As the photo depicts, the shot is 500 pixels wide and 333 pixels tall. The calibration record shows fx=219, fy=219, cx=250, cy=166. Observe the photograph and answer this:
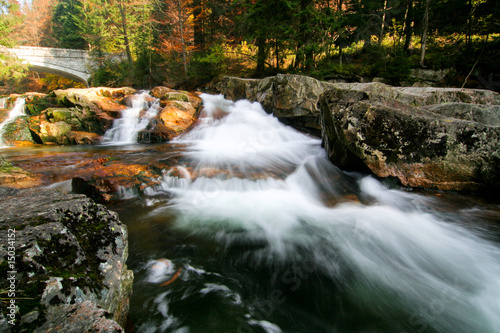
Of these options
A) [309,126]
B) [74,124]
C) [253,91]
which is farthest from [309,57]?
[74,124]

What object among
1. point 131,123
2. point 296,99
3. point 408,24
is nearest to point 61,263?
point 296,99

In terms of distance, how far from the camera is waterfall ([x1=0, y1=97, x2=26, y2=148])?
9.85 metres

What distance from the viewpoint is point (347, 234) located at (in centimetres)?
343

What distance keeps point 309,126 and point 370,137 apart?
201 inches

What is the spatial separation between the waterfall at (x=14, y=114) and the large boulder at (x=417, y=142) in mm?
13776

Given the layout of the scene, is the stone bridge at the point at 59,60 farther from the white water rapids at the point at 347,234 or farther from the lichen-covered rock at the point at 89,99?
the white water rapids at the point at 347,234

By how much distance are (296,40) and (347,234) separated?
1219cm

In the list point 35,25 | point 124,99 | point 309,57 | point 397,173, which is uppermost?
point 35,25

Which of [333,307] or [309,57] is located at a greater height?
[309,57]

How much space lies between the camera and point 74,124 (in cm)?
1006

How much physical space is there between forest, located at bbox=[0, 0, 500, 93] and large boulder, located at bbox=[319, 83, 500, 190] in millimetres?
3427

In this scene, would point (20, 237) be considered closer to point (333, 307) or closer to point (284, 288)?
point (284, 288)

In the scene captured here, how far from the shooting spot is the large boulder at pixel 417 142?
4.00m

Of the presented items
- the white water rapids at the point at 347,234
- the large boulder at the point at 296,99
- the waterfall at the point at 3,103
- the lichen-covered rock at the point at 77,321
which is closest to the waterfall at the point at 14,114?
the waterfall at the point at 3,103
